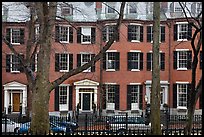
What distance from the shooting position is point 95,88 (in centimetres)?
4250

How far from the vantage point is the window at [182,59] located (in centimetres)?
4209

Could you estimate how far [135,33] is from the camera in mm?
42500

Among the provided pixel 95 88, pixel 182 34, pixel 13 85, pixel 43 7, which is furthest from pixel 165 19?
pixel 43 7

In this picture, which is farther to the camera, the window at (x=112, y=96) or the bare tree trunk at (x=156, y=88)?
the window at (x=112, y=96)

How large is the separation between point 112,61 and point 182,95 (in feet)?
26.3

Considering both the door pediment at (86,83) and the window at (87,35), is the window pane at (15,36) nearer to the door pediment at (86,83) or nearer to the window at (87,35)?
the window at (87,35)

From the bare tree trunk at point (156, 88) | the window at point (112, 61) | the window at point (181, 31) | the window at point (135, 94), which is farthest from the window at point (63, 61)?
the bare tree trunk at point (156, 88)

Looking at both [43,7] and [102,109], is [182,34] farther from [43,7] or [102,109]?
[43,7]

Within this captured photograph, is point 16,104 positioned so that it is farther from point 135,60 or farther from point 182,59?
point 182,59

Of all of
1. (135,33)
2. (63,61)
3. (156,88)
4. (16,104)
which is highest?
(135,33)

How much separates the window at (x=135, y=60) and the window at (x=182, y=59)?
370cm

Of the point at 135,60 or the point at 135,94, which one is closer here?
the point at 135,94

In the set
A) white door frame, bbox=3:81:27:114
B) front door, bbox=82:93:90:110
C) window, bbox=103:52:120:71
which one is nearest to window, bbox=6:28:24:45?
white door frame, bbox=3:81:27:114

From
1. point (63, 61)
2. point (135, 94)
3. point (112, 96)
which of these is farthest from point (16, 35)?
point (135, 94)
